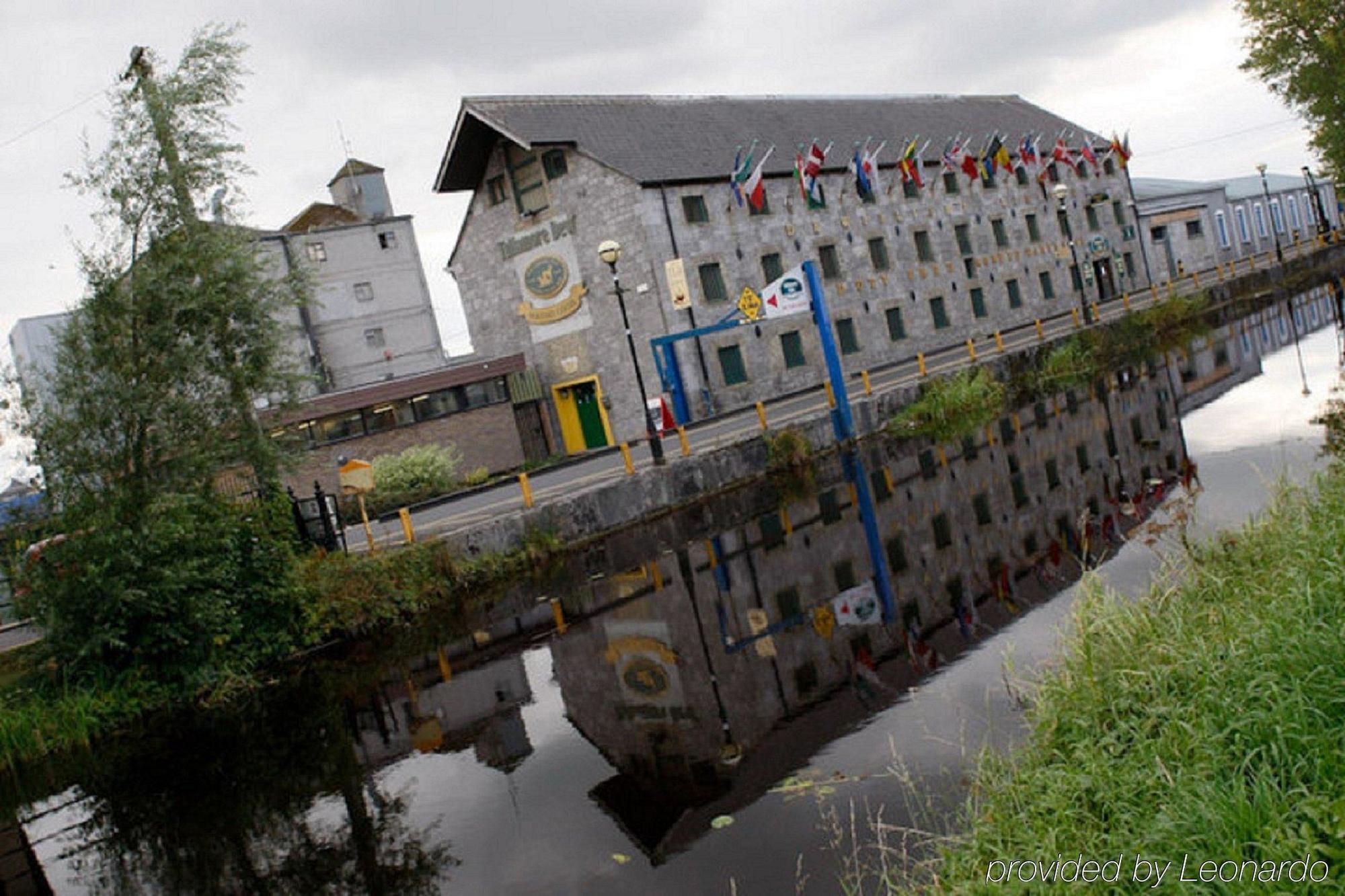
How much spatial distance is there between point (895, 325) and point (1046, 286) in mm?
10472

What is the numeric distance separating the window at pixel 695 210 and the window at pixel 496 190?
6085mm

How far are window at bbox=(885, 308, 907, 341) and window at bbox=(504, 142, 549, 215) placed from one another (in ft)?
39.3

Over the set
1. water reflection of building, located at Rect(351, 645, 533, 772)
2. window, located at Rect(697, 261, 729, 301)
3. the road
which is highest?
window, located at Rect(697, 261, 729, 301)

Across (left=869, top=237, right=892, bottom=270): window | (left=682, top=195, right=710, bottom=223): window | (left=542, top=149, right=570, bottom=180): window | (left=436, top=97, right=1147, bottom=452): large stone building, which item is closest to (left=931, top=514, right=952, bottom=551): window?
(left=436, top=97, right=1147, bottom=452): large stone building

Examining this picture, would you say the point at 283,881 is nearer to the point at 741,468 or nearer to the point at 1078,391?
the point at 741,468

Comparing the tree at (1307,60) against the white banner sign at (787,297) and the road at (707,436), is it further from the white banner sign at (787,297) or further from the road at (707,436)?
the white banner sign at (787,297)

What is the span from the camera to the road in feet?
60.1

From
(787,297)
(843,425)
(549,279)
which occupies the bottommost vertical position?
(843,425)

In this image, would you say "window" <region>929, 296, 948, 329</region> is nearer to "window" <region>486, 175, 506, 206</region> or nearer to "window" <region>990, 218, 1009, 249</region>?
"window" <region>990, 218, 1009, 249</region>

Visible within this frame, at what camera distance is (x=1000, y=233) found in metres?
37.7

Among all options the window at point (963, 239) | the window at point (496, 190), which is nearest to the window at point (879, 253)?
the window at point (963, 239)

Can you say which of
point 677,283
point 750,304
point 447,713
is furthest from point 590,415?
point 447,713

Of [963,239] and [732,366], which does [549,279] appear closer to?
[732,366]

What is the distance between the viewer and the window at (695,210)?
90.8 feet
